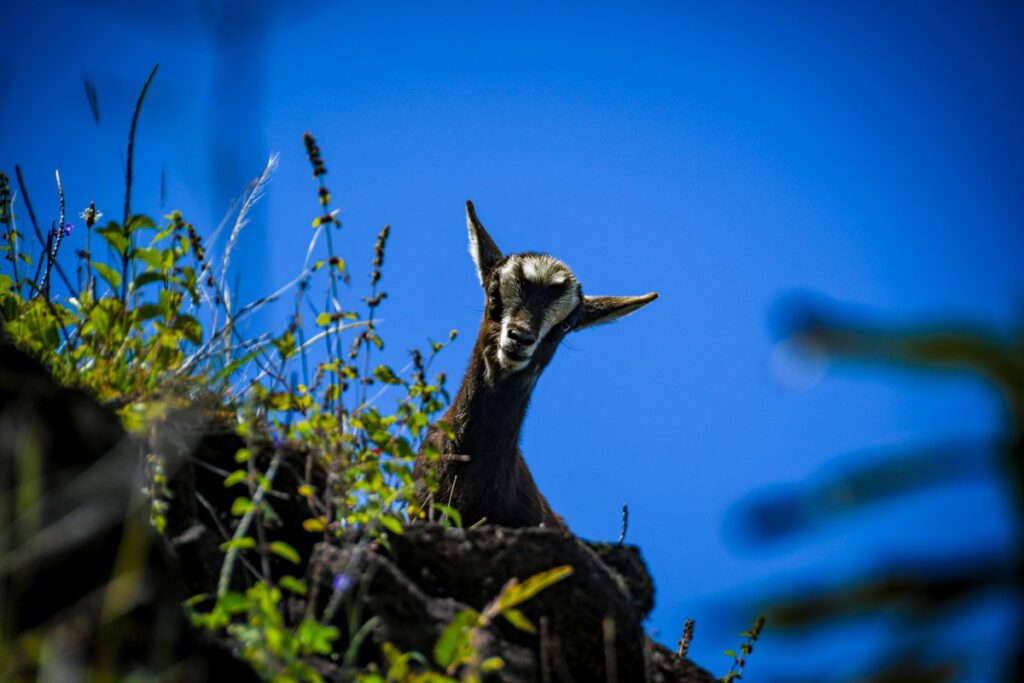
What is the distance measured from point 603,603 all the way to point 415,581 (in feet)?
2.21

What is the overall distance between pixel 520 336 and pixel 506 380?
394 mm

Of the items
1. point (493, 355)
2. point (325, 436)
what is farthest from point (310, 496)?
point (493, 355)

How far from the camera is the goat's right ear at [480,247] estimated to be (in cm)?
854

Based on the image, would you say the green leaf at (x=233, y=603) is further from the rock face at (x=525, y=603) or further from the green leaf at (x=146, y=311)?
the green leaf at (x=146, y=311)

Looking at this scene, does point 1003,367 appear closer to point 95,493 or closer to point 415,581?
point 95,493

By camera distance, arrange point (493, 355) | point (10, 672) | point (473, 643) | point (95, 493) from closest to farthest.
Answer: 1. point (10, 672)
2. point (95, 493)
3. point (473, 643)
4. point (493, 355)

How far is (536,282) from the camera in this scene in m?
7.98

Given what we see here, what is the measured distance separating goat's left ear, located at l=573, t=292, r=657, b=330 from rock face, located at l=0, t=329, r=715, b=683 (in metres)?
4.66

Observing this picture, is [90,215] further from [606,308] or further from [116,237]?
[606,308]

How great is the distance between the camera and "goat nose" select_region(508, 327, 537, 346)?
7.12 metres

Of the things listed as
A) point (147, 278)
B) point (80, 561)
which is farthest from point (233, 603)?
point (147, 278)

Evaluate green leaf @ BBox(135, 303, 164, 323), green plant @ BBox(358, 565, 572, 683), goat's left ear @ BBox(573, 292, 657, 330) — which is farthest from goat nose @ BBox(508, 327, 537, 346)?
green plant @ BBox(358, 565, 572, 683)

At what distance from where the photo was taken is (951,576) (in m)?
1.39

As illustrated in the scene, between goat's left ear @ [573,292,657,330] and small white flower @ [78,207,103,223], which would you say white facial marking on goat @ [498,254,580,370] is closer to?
goat's left ear @ [573,292,657,330]
